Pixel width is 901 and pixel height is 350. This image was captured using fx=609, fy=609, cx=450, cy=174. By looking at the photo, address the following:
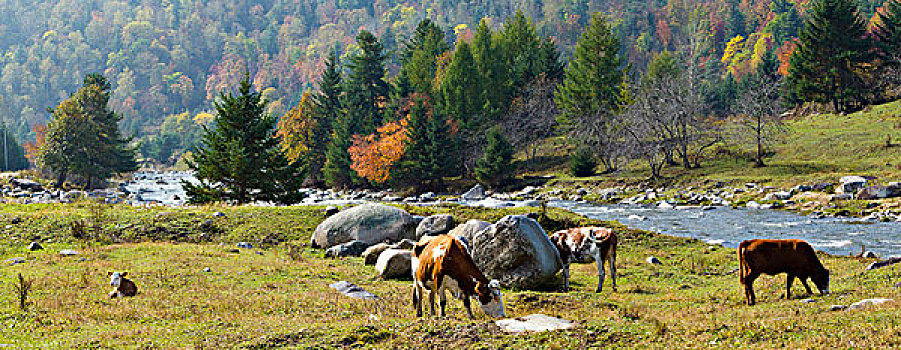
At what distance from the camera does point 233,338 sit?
839cm

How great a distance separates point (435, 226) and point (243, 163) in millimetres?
15953

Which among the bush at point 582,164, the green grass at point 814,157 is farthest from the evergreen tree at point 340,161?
the bush at point 582,164

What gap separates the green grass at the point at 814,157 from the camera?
143 feet

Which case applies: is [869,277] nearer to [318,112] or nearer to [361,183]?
A: [361,183]

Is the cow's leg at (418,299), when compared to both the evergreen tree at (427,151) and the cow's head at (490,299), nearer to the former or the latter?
the cow's head at (490,299)

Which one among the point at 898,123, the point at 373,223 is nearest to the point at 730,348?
the point at 373,223

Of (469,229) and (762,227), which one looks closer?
(469,229)

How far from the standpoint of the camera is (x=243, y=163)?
33.7m

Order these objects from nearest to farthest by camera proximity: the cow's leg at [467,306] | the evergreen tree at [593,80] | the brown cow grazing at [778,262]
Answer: the cow's leg at [467,306], the brown cow grazing at [778,262], the evergreen tree at [593,80]

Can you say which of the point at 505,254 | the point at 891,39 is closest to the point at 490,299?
the point at 505,254

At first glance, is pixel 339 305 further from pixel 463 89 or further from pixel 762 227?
pixel 463 89

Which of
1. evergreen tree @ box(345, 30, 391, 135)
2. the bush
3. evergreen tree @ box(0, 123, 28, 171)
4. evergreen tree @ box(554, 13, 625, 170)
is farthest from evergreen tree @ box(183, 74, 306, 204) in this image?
evergreen tree @ box(0, 123, 28, 171)

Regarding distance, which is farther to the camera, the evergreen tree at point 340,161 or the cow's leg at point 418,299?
the evergreen tree at point 340,161

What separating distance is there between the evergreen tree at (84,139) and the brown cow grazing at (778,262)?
70697 millimetres
